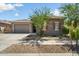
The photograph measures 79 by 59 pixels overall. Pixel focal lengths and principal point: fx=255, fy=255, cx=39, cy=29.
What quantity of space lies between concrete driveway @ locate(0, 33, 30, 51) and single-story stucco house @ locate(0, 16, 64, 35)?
0.09m

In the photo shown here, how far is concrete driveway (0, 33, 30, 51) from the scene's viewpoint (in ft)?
16.9

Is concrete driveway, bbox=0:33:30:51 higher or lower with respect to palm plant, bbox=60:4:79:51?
lower

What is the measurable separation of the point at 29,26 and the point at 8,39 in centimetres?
50

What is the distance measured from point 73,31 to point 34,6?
928 mm

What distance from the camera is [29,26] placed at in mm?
5145

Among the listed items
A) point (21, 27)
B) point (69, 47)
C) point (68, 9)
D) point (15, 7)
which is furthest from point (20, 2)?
point (69, 47)

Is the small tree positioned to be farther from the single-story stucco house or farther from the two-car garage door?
the two-car garage door

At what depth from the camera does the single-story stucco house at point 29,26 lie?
5.11 meters

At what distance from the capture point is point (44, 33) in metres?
5.20

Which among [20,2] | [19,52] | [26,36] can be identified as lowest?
[19,52]

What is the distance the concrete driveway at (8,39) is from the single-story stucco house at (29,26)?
0.09 m

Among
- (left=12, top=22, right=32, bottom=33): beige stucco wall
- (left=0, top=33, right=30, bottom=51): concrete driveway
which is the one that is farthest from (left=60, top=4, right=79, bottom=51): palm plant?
(left=0, top=33, right=30, bottom=51): concrete driveway

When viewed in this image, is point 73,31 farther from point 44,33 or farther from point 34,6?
point 34,6

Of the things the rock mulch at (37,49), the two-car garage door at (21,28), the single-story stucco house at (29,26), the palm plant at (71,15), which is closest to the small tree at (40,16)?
the single-story stucco house at (29,26)
